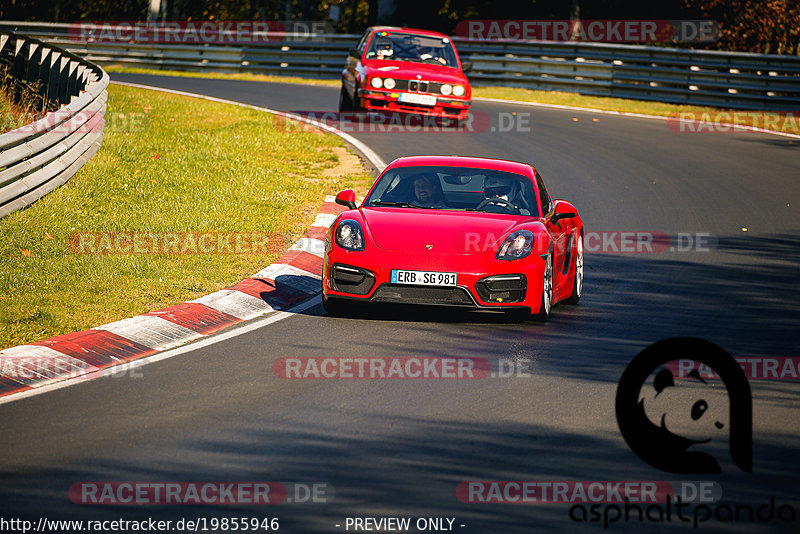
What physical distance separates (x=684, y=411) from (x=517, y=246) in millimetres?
2760

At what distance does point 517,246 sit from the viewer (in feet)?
30.2

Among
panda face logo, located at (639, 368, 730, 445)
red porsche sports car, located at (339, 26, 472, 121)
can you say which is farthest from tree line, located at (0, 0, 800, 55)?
panda face logo, located at (639, 368, 730, 445)

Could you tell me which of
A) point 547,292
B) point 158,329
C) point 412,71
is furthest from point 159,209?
point 412,71

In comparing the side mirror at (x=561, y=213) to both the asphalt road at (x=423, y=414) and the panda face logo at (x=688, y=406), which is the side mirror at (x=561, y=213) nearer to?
the asphalt road at (x=423, y=414)

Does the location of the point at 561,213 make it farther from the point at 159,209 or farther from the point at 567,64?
the point at 567,64

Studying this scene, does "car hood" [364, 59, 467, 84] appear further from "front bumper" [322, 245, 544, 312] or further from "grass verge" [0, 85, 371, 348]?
"front bumper" [322, 245, 544, 312]

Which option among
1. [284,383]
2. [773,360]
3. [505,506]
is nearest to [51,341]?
[284,383]

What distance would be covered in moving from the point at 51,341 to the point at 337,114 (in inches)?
598

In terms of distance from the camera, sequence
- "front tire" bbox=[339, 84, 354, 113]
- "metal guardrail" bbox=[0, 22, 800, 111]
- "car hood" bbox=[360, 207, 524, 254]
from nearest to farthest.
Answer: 1. "car hood" bbox=[360, 207, 524, 254]
2. "front tire" bbox=[339, 84, 354, 113]
3. "metal guardrail" bbox=[0, 22, 800, 111]

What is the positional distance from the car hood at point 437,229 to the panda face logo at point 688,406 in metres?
2.11

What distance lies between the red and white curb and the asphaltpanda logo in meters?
3.43

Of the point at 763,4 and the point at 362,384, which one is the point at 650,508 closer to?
the point at 362,384

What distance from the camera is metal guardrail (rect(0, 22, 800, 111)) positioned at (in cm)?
2620

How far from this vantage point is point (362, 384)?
732 centimetres
